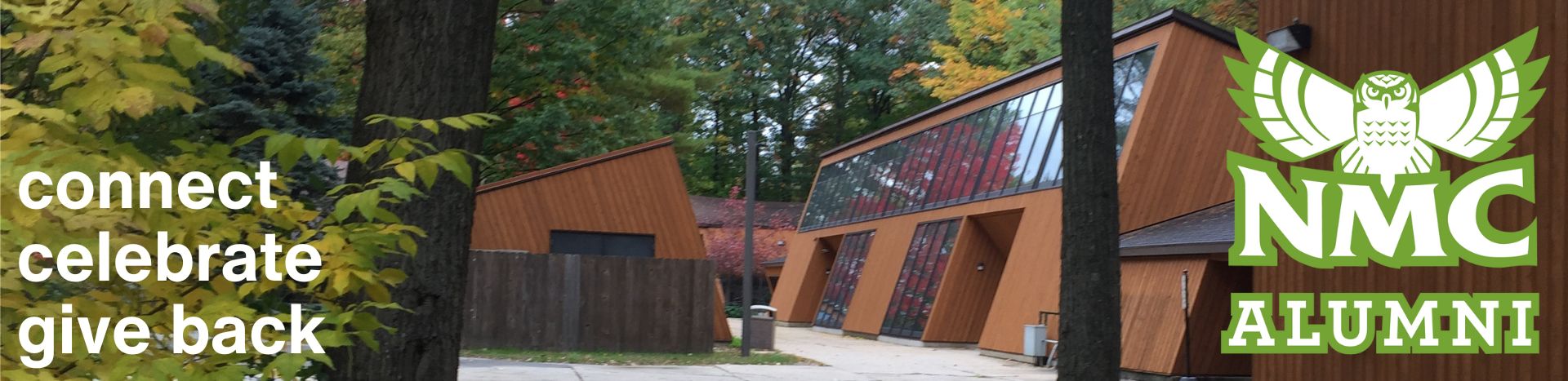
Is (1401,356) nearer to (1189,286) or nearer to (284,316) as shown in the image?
(1189,286)

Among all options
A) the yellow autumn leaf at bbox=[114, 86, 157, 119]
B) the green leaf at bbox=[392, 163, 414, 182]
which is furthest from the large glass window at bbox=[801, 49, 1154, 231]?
the yellow autumn leaf at bbox=[114, 86, 157, 119]

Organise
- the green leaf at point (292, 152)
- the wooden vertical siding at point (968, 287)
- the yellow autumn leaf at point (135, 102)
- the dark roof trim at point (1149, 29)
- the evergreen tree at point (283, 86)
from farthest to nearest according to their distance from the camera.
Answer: the wooden vertical siding at point (968, 287)
the evergreen tree at point (283, 86)
the dark roof trim at point (1149, 29)
the green leaf at point (292, 152)
the yellow autumn leaf at point (135, 102)

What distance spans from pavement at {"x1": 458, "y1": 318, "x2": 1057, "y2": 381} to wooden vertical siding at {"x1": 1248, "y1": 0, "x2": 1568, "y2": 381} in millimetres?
6125

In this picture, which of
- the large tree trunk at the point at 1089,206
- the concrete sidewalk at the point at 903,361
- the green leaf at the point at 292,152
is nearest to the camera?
the green leaf at the point at 292,152

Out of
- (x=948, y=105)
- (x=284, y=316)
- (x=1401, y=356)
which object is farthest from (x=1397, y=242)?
(x=948, y=105)

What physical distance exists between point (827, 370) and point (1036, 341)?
4.03m

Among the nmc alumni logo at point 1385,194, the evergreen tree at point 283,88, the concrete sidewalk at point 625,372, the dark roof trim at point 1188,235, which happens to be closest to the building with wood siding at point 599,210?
the evergreen tree at point 283,88

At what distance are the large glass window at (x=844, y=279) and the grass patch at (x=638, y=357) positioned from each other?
42.4ft

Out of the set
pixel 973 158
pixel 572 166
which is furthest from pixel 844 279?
pixel 572 166

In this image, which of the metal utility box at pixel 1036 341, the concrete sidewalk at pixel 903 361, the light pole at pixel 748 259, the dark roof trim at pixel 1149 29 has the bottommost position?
the concrete sidewalk at pixel 903 361

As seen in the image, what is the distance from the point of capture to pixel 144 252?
3041 mm

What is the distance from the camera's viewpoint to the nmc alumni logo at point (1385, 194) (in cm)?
1078

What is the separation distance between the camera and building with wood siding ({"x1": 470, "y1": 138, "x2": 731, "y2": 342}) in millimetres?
22812

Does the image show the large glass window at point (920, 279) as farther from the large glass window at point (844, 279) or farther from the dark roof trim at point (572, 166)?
the dark roof trim at point (572, 166)
